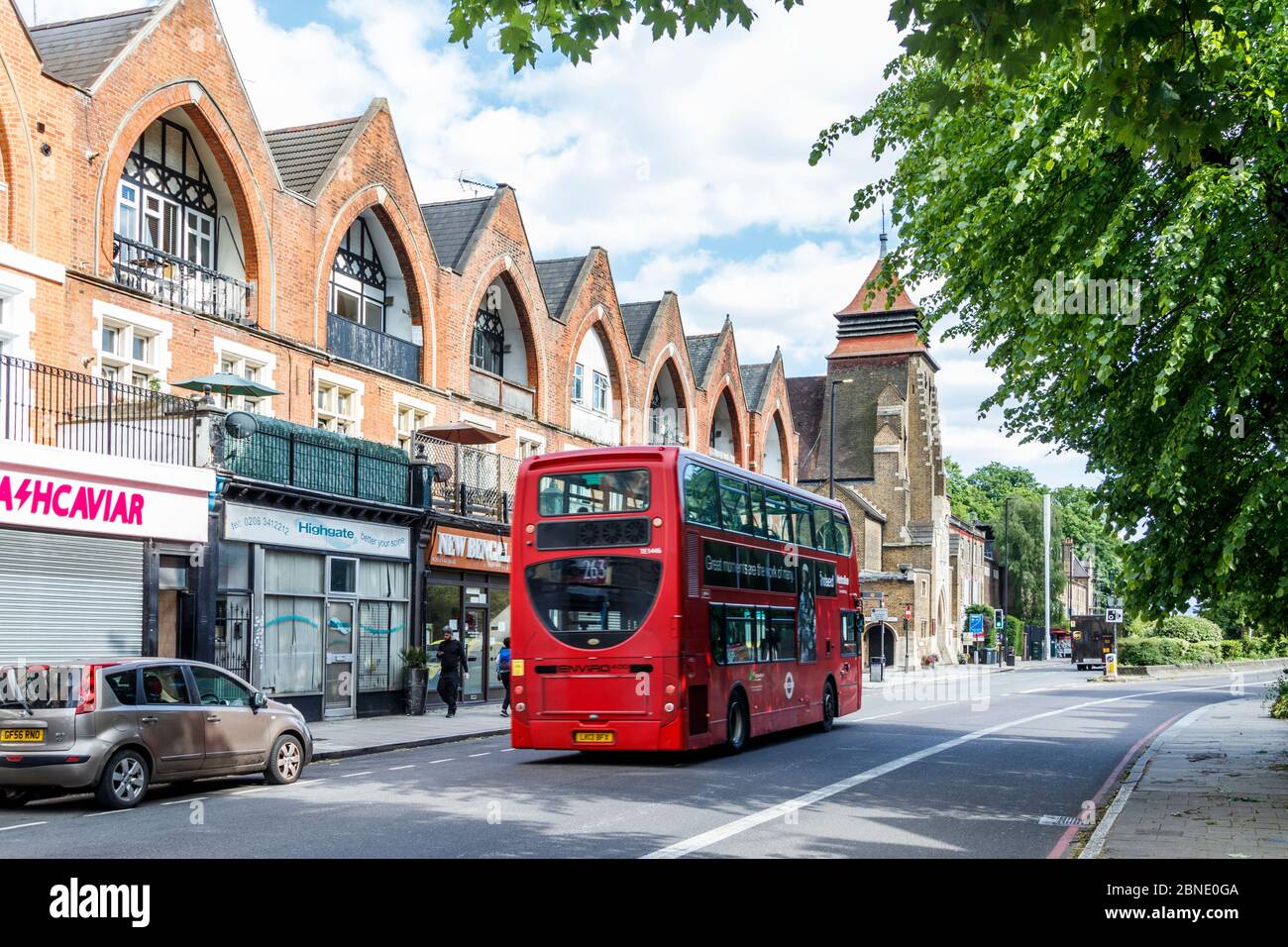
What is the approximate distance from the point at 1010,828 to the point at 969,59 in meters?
6.99

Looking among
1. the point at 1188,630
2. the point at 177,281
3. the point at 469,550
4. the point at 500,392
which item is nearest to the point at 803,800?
the point at 177,281

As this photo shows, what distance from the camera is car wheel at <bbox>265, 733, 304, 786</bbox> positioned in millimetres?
14898

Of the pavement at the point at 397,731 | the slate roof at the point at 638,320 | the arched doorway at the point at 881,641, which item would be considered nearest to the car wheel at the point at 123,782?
the pavement at the point at 397,731

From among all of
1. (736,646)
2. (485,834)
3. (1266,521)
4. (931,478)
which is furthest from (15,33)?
(931,478)

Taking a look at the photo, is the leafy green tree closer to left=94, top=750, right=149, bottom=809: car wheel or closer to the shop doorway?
left=94, top=750, right=149, bottom=809: car wheel

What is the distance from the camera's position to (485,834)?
1068 cm

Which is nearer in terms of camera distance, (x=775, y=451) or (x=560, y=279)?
Result: (x=560, y=279)

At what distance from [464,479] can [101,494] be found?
12407mm

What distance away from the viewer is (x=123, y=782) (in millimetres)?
12992

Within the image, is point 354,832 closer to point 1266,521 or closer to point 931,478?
point 1266,521

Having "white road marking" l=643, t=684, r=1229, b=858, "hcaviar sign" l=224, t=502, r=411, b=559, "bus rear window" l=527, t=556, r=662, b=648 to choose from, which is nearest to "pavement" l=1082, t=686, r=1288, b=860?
"white road marking" l=643, t=684, r=1229, b=858

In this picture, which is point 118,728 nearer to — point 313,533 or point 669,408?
point 313,533

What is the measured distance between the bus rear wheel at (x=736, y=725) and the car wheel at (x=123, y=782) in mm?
8038

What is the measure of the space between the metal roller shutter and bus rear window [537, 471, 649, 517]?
23.9 ft
